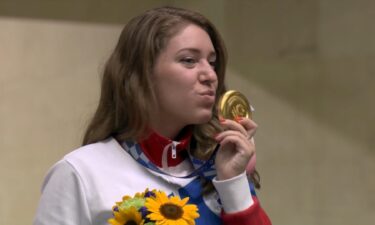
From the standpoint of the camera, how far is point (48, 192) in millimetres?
958

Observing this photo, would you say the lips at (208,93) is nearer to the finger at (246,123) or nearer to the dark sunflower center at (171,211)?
the finger at (246,123)

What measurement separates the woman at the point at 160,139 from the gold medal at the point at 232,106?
0.02 meters

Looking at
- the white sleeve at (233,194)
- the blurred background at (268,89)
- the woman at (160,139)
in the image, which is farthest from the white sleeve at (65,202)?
the blurred background at (268,89)

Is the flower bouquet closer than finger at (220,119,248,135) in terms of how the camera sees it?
Yes

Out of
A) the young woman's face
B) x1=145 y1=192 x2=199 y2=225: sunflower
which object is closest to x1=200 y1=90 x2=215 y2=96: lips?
the young woman's face

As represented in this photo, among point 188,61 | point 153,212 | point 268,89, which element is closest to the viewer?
point 153,212

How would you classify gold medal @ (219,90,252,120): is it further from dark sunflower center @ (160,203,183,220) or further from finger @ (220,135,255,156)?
dark sunflower center @ (160,203,183,220)

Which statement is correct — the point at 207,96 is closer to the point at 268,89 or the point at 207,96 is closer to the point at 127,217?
the point at 127,217

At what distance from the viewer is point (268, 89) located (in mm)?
2031

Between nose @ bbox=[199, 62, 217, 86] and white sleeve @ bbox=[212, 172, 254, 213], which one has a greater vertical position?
nose @ bbox=[199, 62, 217, 86]

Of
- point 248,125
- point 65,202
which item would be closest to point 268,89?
point 248,125

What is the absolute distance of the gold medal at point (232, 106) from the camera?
1.03 meters

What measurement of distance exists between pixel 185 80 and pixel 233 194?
218mm

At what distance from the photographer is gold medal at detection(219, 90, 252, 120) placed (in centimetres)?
103
